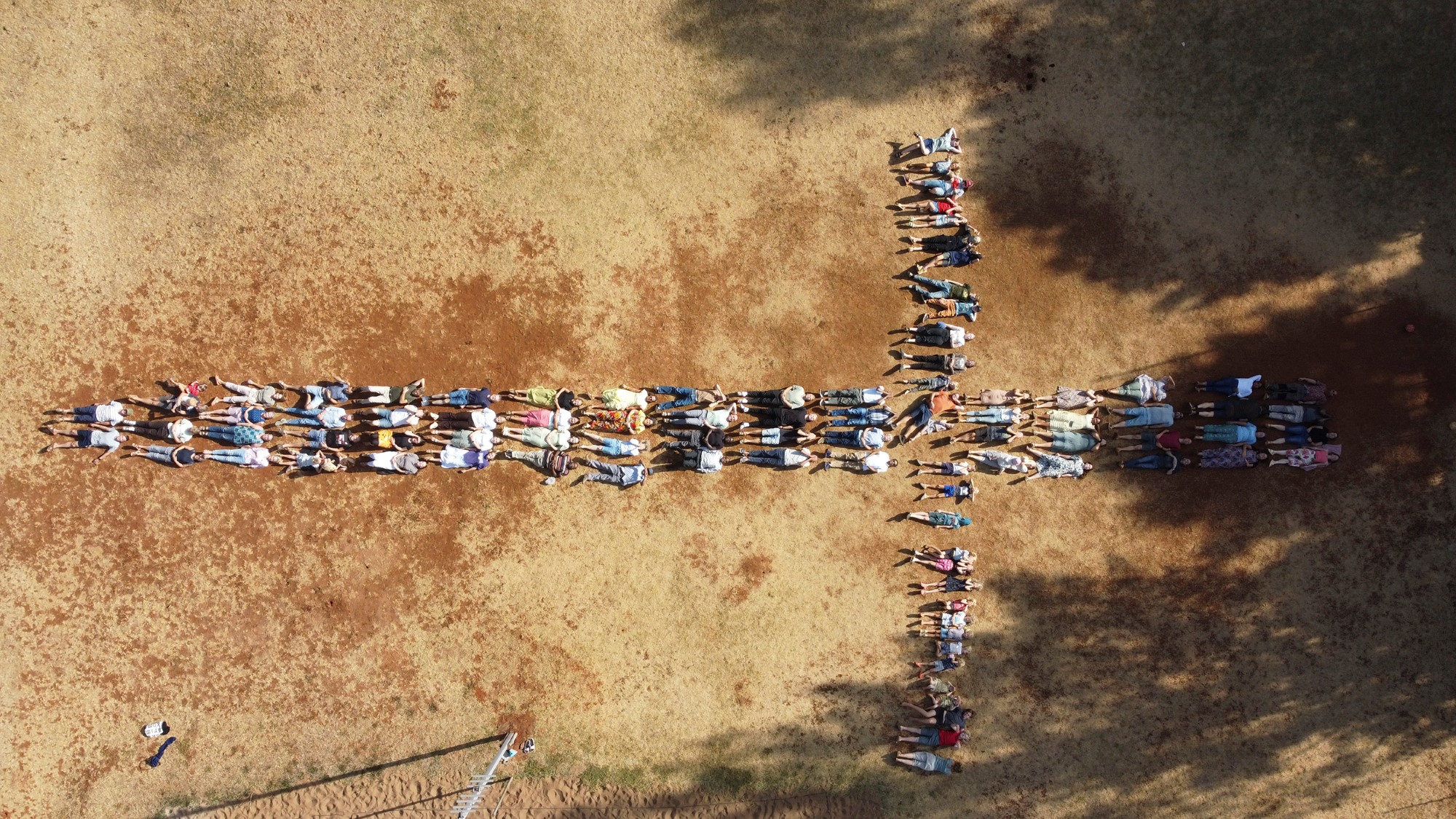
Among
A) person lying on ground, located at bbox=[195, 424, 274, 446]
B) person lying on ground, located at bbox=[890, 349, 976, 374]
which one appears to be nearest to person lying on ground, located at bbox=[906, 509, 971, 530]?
person lying on ground, located at bbox=[890, 349, 976, 374]

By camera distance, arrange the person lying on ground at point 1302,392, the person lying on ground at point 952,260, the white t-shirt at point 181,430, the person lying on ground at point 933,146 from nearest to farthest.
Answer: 1. the white t-shirt at point 181,430
2. the person lying on ground at point 1302,392
3. the person lying on ground at point 952,260
4. the person lying on ground at point 933,146

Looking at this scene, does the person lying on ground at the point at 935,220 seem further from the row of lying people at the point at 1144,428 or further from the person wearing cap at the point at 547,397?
the person wearing cap at the point at 547,397

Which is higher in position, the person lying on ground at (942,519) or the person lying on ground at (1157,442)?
the person lying on ground at (1157,442)

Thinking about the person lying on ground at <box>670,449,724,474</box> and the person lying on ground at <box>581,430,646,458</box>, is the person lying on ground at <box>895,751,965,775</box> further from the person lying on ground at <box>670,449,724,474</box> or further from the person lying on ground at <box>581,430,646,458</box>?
the person lying on ground at <box>581,430,646,458</box>

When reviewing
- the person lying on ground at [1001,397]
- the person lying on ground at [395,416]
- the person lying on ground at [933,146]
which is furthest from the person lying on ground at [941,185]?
the person lying on ground at [395,416]

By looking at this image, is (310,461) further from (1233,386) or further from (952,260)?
(1233,386)
